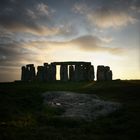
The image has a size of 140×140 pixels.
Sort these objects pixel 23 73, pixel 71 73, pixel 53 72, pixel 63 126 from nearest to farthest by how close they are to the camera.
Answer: pixel 63 126, pixel 71 73, pixel 53 72, pixel 23 73

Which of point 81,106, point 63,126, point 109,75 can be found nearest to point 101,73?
point 109,75

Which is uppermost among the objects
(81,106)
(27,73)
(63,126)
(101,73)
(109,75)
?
(27,73)

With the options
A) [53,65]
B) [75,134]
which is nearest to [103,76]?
[53,65]

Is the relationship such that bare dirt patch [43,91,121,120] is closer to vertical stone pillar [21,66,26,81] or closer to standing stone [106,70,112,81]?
standing stone [106,70,112,81]

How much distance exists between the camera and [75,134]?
10.6 m

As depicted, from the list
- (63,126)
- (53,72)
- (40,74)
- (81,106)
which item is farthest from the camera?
(40,74)

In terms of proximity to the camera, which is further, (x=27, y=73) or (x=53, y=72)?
(x=27, y=73)

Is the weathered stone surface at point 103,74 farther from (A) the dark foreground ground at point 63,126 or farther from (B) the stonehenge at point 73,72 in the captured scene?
(A) the dark foreground ground at point 63,126

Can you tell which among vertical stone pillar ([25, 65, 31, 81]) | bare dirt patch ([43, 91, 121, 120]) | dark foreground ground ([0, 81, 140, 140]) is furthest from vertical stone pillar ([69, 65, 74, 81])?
dark foreground ground ([0, 81, 140, 140])

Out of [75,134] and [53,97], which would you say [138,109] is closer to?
[75,134]

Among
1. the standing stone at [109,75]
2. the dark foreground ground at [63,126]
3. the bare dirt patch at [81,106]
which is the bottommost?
the dark foreground ground at [63,126]

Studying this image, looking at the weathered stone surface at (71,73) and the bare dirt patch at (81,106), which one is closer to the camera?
the bare dirt patch at (81,106)

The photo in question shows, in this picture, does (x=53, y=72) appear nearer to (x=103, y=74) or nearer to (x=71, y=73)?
(x=71, y=73)

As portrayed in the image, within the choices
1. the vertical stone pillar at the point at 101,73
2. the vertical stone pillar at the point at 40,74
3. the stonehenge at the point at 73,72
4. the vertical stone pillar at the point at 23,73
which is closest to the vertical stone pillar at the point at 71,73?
the stonehenge at the point at 73,72
